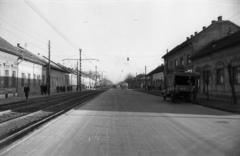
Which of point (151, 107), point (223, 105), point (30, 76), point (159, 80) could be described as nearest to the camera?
point (151, 107)

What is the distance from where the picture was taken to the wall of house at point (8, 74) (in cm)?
2870

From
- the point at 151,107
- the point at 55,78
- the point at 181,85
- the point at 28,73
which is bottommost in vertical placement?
the point at 151,107

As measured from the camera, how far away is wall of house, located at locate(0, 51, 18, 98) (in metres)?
28.7

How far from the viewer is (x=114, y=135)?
719 cm

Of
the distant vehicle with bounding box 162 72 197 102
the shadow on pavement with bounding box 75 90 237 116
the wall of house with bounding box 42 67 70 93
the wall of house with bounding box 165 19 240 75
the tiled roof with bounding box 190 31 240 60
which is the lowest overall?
the shadow on pavement with bounding box 75 90 237 116

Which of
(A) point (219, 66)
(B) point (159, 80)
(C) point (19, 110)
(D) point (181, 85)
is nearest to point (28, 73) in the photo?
(C) point (19, 110)

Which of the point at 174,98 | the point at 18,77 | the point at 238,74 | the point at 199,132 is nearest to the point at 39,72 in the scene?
the point at 18,77

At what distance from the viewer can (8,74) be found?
1216 inches

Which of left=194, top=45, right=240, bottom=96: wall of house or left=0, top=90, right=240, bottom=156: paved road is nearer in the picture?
left=0, top=90, right=240, bottom=156: paved road

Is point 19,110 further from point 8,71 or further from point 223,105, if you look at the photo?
point 8,71

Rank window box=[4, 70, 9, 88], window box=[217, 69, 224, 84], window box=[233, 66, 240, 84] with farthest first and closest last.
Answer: window box=[4, 70, 9, 88]
window box=[217, 69, 224, 84]
window box=[233, 66, 240, 84]

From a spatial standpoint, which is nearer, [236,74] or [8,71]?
[236,74]

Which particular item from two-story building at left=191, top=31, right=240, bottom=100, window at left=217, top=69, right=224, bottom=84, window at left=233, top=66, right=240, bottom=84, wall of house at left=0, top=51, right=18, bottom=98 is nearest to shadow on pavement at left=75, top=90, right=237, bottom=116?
two-story building at left=191, top=31, right=240, bottom=100

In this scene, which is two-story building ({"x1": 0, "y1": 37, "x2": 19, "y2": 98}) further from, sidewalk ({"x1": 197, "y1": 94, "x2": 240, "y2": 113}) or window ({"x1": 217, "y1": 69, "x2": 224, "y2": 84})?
window ({"x1": 217, "y1": 69, "x2": 224, "y2": 84})
